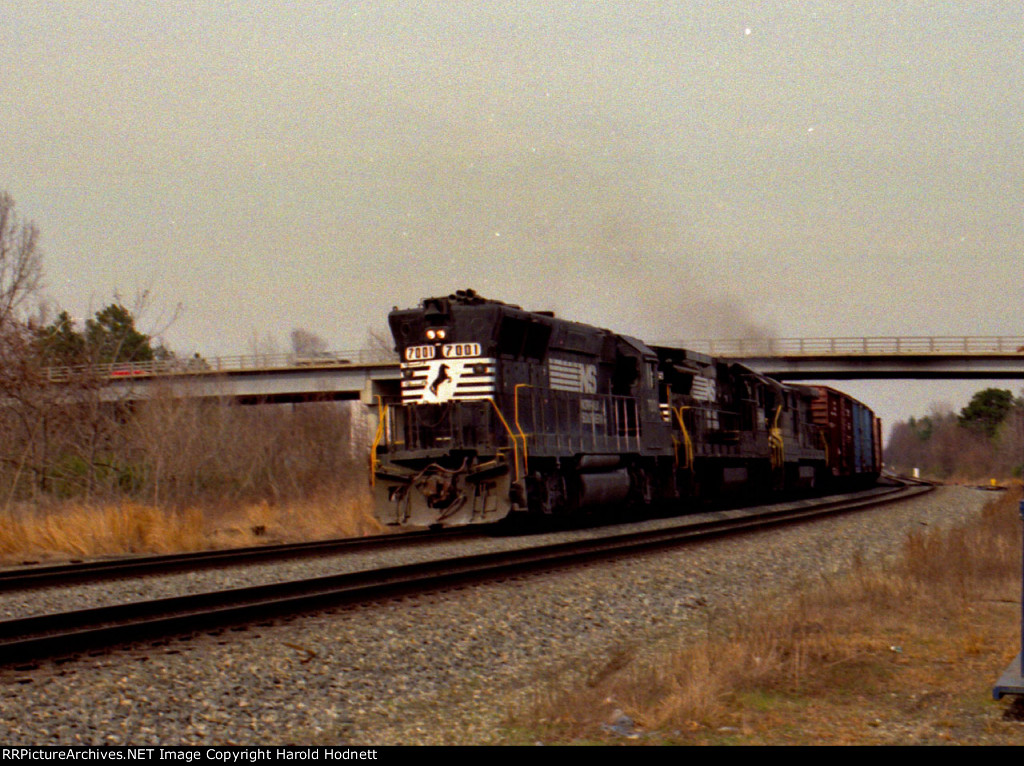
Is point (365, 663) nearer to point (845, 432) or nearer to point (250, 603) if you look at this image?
point (250, 603)

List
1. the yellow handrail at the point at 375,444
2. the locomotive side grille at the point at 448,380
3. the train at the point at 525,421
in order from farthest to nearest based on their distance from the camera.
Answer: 1. the yellow handrail at the point at 375,444
2. the locomotive side grille at the point at 448,380
3. the train at the point at 525,421

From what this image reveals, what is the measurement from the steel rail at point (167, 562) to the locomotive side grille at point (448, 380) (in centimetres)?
243

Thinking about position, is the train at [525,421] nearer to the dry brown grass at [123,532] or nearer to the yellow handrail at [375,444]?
the yellow handrail at [375,444]

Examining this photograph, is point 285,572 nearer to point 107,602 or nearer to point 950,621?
point 107,602

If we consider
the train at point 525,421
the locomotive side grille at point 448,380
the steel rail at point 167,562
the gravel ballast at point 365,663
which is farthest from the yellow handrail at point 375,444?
the gravel ballast at point 365,663

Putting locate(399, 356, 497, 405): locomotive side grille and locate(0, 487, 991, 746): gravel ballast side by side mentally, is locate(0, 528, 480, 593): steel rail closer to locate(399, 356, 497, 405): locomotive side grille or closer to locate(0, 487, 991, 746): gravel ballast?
locate(0, 487, 991, 746): gravel ballast

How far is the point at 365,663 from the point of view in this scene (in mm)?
7215

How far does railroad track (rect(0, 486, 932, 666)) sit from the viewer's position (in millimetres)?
7117

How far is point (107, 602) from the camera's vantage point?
9.80 metres

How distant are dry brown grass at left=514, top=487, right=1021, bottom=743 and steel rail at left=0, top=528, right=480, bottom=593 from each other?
6885 millimetres

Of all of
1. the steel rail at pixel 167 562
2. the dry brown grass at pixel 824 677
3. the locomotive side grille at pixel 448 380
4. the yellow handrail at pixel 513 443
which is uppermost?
the locomotive side grille at pixel 448 380

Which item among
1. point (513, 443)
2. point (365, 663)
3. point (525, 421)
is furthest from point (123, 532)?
point (365, 663)

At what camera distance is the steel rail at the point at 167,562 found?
11.5m

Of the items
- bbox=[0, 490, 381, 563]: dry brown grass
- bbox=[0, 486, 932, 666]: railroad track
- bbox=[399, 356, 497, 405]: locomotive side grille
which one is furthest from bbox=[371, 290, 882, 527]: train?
bbox=[0, 486, 932, 666]: railroad track
